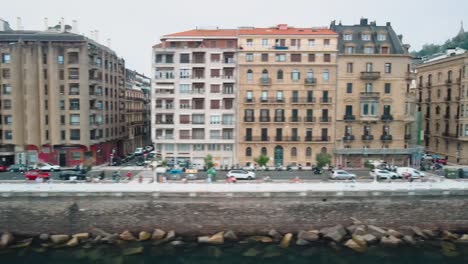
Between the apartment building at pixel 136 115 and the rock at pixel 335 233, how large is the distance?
149 feet

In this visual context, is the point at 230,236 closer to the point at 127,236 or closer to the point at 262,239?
the point at 262,239

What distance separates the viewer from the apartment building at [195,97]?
50500 millimetres

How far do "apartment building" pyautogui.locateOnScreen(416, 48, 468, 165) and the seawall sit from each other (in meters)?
28.1

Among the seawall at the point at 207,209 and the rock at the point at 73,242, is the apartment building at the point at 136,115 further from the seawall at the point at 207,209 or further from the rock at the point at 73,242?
the rock at the point at 73,242

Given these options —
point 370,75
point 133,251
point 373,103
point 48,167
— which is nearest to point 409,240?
point 133,251

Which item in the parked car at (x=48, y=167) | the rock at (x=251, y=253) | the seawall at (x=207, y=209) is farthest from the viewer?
the parked car at (x=48, y=167)

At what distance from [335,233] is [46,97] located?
42.1 m

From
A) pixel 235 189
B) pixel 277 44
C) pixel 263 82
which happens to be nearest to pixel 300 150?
pixel 263 82

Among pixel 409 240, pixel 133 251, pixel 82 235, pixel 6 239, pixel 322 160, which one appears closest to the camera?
pixel 133 251

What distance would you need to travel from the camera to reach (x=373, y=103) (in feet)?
165

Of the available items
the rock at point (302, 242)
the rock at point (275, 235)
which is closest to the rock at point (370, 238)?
the rock at point (302, 242)

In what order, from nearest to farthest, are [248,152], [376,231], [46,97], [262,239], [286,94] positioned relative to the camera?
[262,239] < [376,231] < [46,97] < [286,94] < [248,152]

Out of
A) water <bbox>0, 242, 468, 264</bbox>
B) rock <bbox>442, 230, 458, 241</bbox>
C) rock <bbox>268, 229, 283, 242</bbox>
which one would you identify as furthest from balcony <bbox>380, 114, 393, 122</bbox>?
rock <bbox>268, 229, 283, 242</bbox>

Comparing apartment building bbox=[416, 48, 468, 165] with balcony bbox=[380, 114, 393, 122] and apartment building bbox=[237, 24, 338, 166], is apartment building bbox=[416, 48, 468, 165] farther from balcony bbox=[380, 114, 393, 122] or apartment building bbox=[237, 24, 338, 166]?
apartment building bbox=[237, 24, 338, 166]
